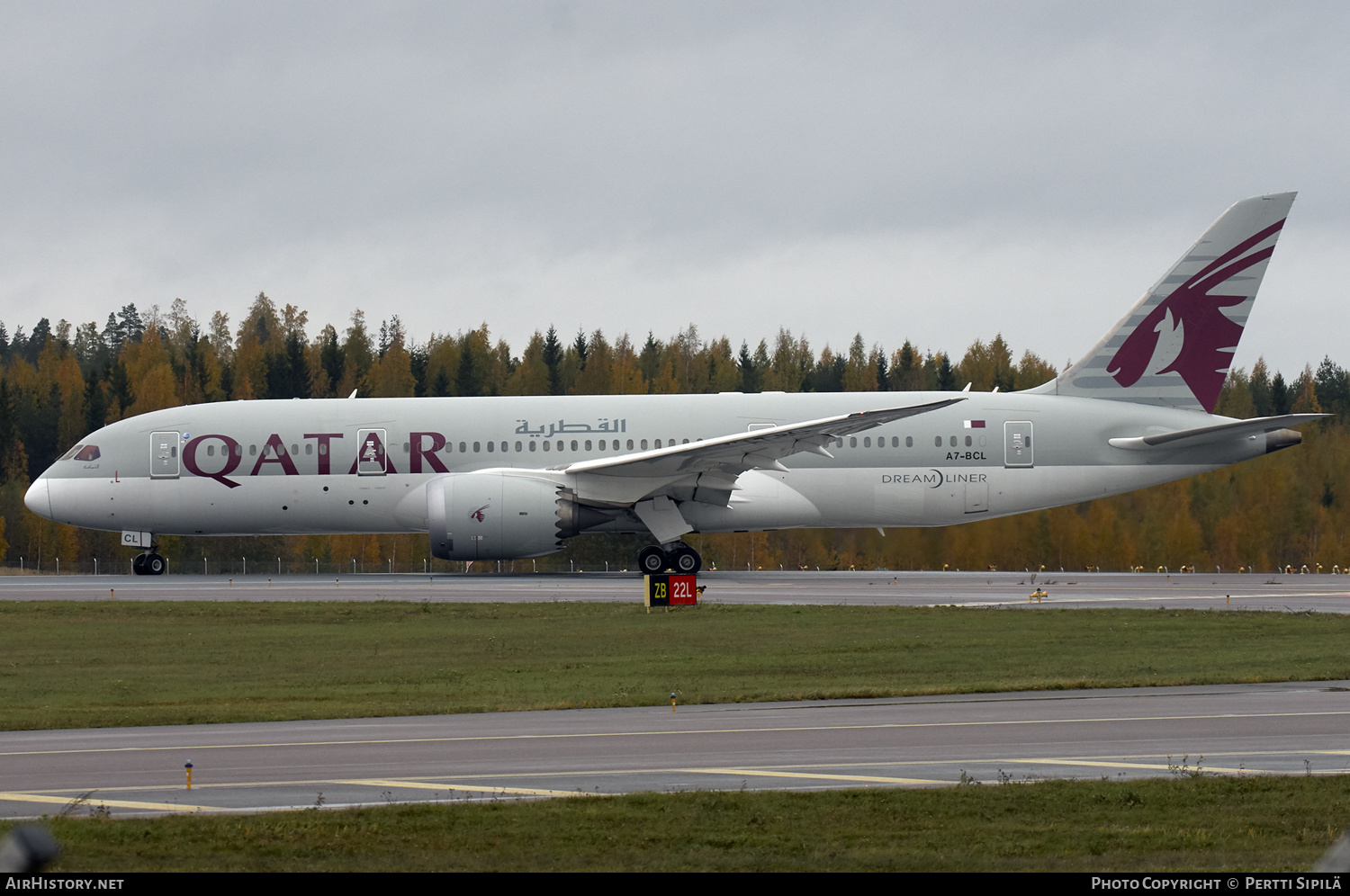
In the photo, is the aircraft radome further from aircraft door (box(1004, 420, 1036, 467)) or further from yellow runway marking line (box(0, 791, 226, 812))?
yellow runway marking line (box(0, 791, 226, 812))

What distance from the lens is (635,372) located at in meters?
88.4

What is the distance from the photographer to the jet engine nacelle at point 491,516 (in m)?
32.4

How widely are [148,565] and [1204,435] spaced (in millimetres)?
28376

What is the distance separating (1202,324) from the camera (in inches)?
1395

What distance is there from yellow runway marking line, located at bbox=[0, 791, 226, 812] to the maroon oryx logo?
3072cm

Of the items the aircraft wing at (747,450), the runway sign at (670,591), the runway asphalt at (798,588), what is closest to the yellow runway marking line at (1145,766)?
the runway sign at (670,591)

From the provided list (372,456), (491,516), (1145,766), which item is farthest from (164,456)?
(1145,766)

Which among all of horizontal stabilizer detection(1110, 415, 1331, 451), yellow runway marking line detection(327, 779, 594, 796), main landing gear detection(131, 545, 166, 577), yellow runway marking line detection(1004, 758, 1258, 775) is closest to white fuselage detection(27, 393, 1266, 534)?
horizontal stabilizer detection(1110, 415, 1331, 451)

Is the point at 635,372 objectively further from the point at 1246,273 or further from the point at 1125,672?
the point at 1125,672

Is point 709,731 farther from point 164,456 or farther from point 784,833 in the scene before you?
point 164,456

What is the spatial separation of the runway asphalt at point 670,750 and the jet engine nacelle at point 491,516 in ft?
58.1

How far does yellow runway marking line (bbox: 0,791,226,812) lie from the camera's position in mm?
9953
